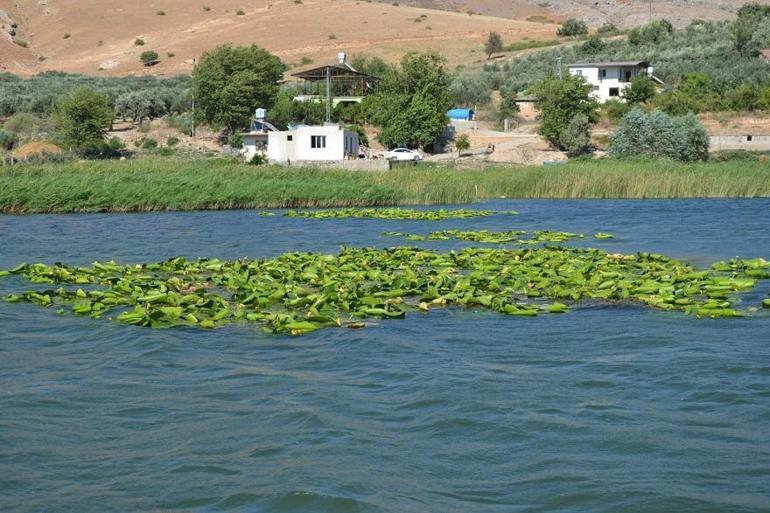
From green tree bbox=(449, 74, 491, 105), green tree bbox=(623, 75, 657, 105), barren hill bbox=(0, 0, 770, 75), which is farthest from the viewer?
barren hill bbox=(0, 0, 770, 75)

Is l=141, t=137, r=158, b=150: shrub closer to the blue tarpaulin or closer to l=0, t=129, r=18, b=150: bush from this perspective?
l=0, t=129, r=18, b=150: bush

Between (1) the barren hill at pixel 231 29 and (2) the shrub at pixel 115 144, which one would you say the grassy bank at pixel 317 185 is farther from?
(1) the barren hill at pixel 231 29

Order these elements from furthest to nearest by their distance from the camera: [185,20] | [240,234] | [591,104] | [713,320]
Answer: [185,20] → [591,104] → [240,234] → [713,320]

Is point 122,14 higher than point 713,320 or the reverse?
higher

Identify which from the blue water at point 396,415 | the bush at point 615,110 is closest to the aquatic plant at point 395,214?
the blue water at point 396,415

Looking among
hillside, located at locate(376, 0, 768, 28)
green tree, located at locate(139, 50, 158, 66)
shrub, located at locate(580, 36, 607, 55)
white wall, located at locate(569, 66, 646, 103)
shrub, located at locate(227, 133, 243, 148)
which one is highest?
hillside, located at locate(376, 0, 768, 28)

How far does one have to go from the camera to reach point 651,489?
8.11 m

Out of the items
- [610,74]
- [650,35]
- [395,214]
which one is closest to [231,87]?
[610,74]

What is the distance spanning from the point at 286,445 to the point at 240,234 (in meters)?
18.6

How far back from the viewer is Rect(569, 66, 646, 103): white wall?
75250 millimetres

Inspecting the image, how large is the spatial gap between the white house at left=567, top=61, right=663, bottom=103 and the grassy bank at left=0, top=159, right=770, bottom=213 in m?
30.4

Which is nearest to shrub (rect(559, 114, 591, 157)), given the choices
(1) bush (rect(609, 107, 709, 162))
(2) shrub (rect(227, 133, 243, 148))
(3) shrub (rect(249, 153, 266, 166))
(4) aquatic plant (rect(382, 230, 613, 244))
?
(1) bush (rect(609, 107, 709, 162))

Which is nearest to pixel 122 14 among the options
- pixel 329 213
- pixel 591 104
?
pixel 591 104

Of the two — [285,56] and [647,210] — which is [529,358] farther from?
[285,56]
